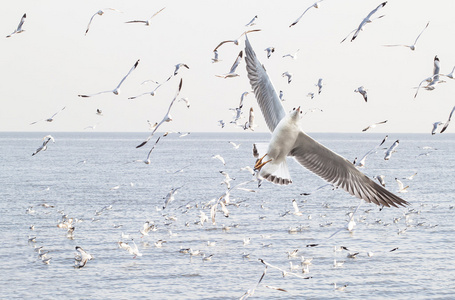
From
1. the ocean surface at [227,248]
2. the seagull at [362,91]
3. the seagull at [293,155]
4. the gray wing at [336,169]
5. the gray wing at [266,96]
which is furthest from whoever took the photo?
the ocean surface at [227,248]

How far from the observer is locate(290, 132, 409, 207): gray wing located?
12570 millimetres

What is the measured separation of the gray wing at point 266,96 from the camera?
1299 cm

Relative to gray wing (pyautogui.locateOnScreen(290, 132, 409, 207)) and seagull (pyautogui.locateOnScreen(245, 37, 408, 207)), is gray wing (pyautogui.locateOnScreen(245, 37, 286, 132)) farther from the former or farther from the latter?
gray wing (pyautogui.locateOnScreen(290, 132, 409, 207))

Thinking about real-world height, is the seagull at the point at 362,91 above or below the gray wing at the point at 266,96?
below

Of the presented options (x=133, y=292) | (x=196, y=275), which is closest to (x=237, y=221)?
(x=196, y=275)

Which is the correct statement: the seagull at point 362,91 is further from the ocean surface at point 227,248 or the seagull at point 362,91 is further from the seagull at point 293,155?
the seagull at point 293,155

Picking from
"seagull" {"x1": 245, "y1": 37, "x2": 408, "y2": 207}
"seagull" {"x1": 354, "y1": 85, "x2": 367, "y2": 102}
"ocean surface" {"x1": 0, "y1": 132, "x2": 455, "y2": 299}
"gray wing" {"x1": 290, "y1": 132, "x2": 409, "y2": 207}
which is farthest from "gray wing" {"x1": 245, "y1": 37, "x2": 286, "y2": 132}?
"seagull" {"x1": 354, "y1": 85, "x2": 367, "y2": 102}

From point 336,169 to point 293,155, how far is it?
3.02 ft

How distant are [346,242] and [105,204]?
977 inches

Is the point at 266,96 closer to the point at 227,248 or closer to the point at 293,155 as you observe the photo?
the point at 293,155

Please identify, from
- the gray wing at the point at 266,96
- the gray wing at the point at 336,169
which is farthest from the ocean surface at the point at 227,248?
the gray wing at the point at 266,96

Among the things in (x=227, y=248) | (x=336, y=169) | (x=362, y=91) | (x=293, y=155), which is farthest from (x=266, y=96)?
(x=227, y=248)

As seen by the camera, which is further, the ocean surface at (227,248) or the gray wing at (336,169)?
the ocean surface at (227,248)

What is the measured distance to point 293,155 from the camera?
1328 centimetres
